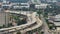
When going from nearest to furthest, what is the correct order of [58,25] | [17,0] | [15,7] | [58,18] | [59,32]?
[59,32]
[58,25]
[58,18]
[15,7]
[17,0]

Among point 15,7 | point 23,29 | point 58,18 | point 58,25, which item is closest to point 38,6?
point 15,7

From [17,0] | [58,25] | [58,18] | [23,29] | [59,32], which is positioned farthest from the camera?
[17,0]

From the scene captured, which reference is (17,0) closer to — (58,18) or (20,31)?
(58,18)

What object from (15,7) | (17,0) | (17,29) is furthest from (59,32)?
(17,0)

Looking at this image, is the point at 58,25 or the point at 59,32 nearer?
the point at 59,32

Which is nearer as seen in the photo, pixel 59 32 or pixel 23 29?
pixel 59 32

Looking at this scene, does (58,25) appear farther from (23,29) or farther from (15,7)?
(15,7)

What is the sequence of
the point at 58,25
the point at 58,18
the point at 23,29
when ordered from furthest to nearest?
the point at 58,18 → the point at 58,25 → the point at 23,29

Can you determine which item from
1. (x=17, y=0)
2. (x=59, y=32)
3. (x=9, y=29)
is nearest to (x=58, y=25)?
(x=59, y=32)

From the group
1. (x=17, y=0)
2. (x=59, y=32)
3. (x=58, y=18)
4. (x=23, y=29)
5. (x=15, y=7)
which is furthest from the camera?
(x=17, y=0)
